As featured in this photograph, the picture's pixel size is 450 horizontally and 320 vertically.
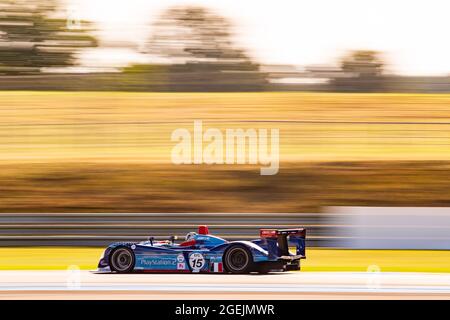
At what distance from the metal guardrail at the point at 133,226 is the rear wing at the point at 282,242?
4.95 meters

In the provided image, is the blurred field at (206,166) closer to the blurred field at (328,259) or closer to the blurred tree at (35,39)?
the blurred field at (328,259)

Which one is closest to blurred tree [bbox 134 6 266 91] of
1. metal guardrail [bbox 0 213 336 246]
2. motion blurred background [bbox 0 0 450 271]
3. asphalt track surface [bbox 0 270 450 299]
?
motion blurred background [bbox 0 0 450 271]

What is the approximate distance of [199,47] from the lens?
1239 inches

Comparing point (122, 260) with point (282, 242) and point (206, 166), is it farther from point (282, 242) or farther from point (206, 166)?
point (206, 166)

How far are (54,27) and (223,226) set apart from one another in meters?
20.5

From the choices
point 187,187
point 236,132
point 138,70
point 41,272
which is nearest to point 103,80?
point 138,70

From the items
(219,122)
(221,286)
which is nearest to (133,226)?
(221,286)

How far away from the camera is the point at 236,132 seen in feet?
70.8

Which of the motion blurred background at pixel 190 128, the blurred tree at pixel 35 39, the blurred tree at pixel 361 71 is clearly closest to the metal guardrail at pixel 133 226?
the motion blurred background at pixel 190 128

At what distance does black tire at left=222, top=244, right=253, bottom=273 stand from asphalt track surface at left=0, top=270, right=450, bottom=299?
103mm

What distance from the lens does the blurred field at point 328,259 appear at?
11.4 m

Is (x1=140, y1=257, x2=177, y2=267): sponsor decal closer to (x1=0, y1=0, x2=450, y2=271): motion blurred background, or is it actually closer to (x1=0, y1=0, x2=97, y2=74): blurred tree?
(x1=0, y1=0, x2=450, y2=271): motion blurred background
